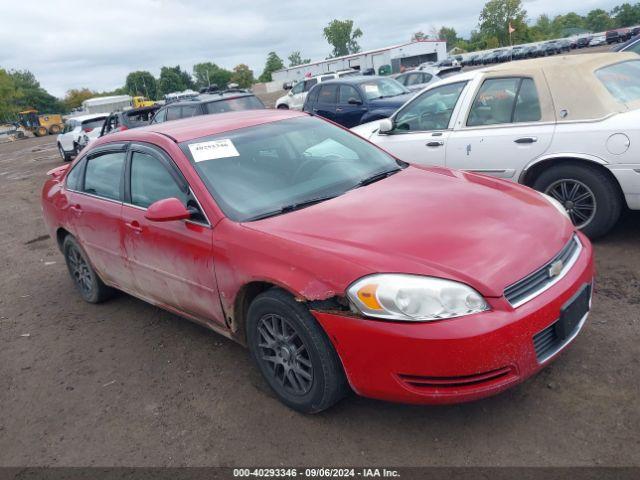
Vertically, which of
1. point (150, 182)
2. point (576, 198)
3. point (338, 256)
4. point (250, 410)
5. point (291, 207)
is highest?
point (150, 182)

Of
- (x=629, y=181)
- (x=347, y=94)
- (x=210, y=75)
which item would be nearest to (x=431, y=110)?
(x=629, y=181)

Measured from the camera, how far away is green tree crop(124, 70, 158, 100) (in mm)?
118062

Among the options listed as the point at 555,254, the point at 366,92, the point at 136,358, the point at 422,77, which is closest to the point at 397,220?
the point at 555,254

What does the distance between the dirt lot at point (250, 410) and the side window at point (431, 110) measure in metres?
2.04

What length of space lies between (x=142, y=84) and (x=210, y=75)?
2075 cm

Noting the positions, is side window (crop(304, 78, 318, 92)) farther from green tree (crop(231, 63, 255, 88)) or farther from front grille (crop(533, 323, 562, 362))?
green tree (crop(231, 63, 255, 88))

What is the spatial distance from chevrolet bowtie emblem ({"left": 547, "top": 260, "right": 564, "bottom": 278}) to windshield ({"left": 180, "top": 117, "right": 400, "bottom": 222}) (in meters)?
1.35

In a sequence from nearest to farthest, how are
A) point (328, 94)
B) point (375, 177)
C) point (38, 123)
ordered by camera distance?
point (375, 177), point (328, 94), point (38, 123)

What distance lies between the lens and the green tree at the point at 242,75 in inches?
4449

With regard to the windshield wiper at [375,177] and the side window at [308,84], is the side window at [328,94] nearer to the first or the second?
the windshield wiper at [375,177]

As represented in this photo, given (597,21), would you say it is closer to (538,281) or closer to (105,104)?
(105,104)

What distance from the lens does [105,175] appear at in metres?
4.46

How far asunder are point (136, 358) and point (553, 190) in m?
3.84

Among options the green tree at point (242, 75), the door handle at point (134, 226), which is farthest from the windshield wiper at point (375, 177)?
the green tree at point (242, 75)
